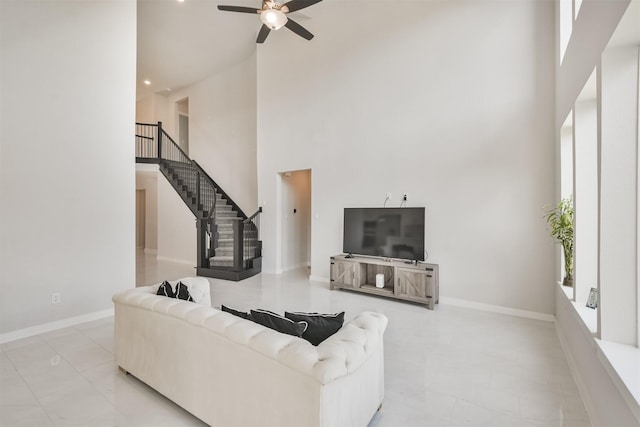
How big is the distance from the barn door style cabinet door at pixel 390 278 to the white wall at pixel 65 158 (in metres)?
3.27

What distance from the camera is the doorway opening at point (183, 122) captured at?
10.0 meters

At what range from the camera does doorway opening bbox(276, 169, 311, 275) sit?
22.2ft

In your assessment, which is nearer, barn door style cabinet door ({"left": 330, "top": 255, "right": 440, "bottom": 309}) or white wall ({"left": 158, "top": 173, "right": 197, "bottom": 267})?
barn door style cabinet door ({"left": 330, "top": 255, "right": 440, "bottom": 309})

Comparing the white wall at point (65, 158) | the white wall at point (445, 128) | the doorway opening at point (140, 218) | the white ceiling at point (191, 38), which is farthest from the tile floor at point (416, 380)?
the doorway opening at point (140, 218)

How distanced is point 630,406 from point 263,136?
21.7 feet

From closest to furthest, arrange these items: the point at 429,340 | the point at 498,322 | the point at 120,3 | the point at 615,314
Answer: the point at 615,314
the point at 429,340
the point at 498,322
the point at 120,3

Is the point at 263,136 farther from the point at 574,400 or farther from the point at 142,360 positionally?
the point at 574,400

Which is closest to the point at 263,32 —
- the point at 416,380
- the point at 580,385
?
the point at 416,380

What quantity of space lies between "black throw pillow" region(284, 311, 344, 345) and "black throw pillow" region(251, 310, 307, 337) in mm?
54

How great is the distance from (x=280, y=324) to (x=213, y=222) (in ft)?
17.5

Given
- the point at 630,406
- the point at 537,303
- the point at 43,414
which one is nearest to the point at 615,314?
the point at 630,406

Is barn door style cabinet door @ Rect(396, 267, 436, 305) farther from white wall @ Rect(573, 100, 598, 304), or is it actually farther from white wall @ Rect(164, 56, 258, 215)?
white wall @ Rect(164, 56, 258, 215)

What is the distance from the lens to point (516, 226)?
157 inches

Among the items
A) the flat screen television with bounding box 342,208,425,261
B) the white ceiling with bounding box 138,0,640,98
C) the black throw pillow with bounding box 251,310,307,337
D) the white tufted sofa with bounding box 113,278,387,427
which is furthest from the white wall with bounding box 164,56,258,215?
the black throw pillow with bounding box 251,310,307,337
